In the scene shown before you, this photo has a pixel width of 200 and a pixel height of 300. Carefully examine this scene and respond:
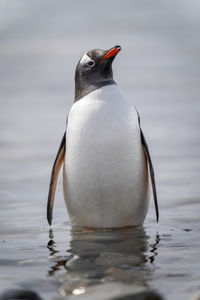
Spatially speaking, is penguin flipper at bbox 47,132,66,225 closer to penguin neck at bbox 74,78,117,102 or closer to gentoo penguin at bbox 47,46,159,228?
gentoo penguin at bbox 47,46,159,228

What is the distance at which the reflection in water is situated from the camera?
3176 mm

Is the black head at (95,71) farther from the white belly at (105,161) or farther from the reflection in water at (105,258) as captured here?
the reflection in water at (105,258)

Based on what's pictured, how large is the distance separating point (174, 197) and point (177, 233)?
6.77 ft

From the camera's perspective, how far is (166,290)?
2.93 m

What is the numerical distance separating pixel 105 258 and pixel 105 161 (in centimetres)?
118

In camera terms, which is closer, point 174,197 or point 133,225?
point 133,225

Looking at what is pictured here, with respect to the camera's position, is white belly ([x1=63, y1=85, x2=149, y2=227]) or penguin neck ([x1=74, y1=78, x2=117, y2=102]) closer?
white belly ([x1=63, y1=85, x2=149, y2=227])

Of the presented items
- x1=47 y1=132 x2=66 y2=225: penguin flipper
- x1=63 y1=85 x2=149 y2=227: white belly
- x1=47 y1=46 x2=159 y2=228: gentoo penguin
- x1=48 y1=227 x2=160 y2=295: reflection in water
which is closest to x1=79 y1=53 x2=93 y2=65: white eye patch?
x1=47 y1=46 x2=159 y2=228: gentoo penguin

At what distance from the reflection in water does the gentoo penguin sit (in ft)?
0.58

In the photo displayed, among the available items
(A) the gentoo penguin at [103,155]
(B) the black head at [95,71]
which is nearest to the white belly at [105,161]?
(A) the gentoo penguin at [103,155]

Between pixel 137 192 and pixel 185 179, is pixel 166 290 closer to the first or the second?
pixel 137 192

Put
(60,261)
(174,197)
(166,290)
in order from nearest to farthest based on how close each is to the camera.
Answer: (166,290)
(60,261)
(174,197)

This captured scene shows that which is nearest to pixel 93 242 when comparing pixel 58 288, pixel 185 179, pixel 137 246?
pixel 137 246

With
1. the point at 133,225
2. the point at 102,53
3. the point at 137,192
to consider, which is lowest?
the point at 133,225
